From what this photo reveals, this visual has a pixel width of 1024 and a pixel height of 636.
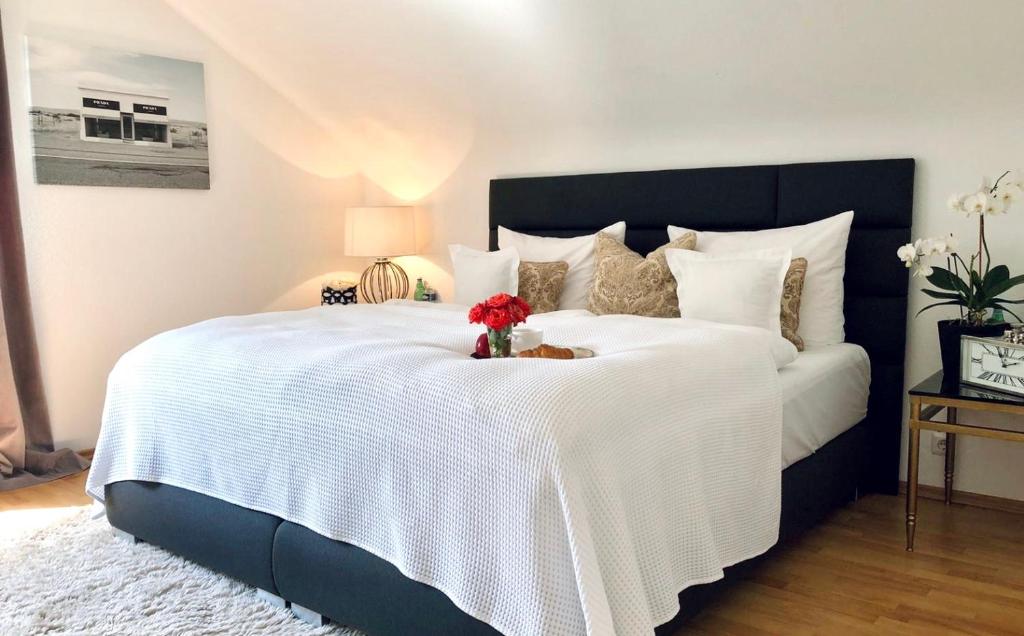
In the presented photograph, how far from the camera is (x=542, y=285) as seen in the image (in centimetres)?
384

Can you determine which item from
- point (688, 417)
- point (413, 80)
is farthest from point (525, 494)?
point (413, 80)

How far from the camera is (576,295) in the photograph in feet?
12.8

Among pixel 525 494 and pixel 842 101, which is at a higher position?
pixel 842 101

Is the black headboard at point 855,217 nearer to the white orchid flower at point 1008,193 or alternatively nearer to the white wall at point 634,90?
the white wall at point 634,90

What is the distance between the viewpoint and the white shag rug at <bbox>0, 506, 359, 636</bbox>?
7.58ft

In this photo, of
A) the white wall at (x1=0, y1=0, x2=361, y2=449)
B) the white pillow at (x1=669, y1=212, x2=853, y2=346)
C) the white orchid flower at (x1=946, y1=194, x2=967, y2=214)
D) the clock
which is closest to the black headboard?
the white pillow at (x1=669, y1=212, x2=853, y2=346)

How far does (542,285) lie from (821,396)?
1.41m

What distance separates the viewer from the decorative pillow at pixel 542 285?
384 centimetres

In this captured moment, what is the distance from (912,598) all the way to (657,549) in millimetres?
1033

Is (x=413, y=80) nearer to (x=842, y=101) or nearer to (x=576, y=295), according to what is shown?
(x=576, y=295)

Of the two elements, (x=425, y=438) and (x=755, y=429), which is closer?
(x=425, y=438)

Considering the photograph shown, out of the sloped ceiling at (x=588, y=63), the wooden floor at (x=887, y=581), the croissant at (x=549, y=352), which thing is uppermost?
the sloped ceiling at (x=588, y=63)

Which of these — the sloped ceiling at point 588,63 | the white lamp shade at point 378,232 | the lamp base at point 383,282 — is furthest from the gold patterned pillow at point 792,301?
the lamp base at point 383,282

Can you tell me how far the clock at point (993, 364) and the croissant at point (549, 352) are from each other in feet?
4.53
